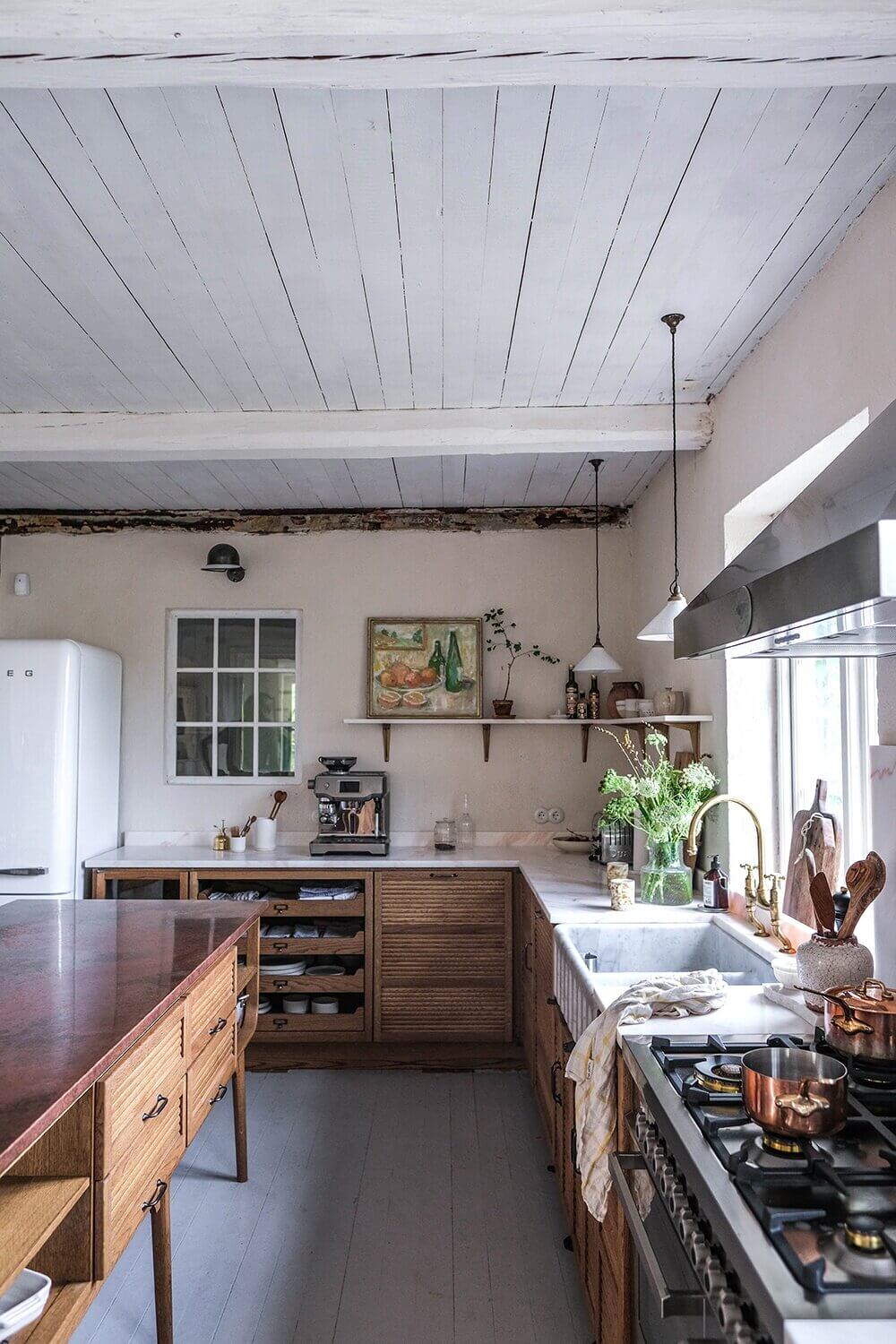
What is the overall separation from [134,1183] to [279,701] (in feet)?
10.3

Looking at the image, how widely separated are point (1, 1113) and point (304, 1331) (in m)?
1.40

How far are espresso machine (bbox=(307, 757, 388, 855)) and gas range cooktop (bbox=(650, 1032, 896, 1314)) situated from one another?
285 centimetres

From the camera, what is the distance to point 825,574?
3.76ft

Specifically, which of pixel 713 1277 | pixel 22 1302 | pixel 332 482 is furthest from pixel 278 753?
pixel 713 1277

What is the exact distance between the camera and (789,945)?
2418 mm

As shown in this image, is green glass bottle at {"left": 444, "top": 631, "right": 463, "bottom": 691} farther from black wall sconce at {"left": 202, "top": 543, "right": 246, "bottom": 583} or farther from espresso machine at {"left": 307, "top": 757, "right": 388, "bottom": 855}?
black wall sconce at {"left": 202, "top": 543, "right": 246, "bottom": 583}

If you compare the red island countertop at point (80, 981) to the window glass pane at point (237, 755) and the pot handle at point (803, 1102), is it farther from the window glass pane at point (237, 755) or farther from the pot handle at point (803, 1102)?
the window glass pane at point (237, 755)

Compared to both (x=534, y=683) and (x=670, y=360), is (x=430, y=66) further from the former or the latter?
(x=534, y=683)

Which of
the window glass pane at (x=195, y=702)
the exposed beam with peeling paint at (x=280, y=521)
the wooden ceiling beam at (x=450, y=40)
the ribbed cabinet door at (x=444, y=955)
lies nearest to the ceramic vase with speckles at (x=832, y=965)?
the wooden ceiling beam at (x=450, y=40)

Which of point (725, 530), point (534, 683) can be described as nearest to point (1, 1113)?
point (725, 530)

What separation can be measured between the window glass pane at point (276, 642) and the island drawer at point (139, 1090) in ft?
9.26

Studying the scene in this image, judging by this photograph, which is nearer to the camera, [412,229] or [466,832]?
[412,229]

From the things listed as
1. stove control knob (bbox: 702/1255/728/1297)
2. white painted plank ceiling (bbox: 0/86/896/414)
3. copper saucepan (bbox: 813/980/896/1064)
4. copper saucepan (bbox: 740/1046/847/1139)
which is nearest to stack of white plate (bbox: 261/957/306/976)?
white painted plank ceiling (bbox: 0/86/896/414)

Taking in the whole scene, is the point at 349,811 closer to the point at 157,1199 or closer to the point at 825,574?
the point at 157,1199
